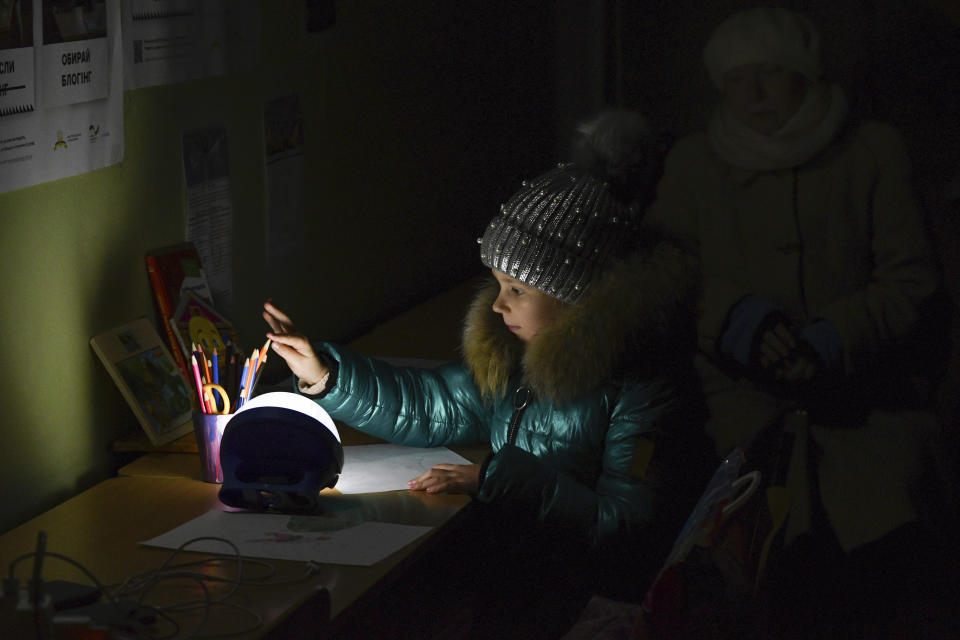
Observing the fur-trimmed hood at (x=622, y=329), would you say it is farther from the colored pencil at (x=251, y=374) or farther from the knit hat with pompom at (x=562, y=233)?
the colored pencil at (x=251, y=374)

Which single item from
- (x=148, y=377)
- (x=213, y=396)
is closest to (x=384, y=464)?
(x=213, y=396)

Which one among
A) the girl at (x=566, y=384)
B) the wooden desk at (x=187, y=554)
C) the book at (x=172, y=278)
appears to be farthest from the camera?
the book at (x=172, y=278)

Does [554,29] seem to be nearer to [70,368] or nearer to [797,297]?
[797,297]

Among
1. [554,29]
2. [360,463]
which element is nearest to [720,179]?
[360,463]

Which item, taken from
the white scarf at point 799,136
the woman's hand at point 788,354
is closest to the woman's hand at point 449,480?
the woman's hand at point 788,354

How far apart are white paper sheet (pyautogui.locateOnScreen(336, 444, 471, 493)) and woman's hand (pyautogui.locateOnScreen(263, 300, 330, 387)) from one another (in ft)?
0.50

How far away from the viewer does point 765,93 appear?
2396 millimetres

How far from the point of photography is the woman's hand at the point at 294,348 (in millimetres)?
1941

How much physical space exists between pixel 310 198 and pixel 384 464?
2.88ft

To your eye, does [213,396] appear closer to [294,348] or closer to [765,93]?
[294,348]

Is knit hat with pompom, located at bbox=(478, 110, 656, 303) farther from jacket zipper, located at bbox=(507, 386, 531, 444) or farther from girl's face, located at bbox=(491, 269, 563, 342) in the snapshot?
jacket zipper, located at bbox=(507, 386, 531, 444)

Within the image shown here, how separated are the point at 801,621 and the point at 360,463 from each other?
4.71ft

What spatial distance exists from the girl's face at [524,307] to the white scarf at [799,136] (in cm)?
71

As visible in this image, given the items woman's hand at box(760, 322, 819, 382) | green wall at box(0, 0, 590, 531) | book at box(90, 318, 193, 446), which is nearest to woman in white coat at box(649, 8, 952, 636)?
woman's hand at box(760, 322, 819, 382)
